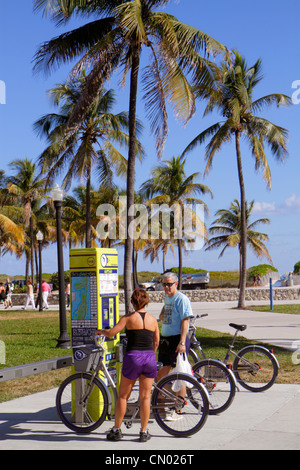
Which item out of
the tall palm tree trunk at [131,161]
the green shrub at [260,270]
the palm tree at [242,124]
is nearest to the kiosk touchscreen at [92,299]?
the tall palm tree trunk at [131,161]

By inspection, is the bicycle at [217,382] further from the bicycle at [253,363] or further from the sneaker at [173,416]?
the sneaker at [173,416]

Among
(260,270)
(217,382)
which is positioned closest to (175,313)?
(217,382)

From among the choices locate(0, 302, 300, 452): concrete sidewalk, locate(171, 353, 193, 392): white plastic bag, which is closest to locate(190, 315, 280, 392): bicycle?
locate(0, 302, 300, 452): concrete sidewalk

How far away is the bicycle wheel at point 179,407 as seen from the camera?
629 centimetres

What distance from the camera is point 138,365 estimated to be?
237 inches

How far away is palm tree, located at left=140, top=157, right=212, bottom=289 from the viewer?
45.2 metres

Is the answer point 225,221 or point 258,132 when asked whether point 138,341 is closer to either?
point 258,132

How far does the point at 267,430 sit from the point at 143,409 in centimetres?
→ 145

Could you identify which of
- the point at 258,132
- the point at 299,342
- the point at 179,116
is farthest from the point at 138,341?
the point at 258,132

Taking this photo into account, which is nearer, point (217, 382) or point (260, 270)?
point (217, 382)

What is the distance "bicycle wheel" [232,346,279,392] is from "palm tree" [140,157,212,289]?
118 ft

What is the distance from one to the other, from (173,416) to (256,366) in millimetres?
2398

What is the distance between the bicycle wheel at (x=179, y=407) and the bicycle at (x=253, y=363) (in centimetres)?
175

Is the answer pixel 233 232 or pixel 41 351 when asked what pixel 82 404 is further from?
pixel 233 232
